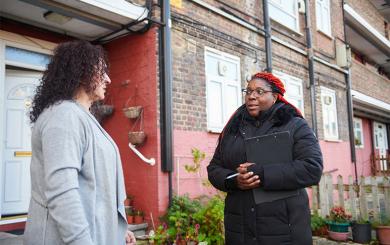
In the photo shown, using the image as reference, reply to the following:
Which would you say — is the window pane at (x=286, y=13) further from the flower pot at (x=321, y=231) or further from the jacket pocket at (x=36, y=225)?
the jacket pocket at (x=36, y=225)

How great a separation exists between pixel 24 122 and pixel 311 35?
26.8 feet

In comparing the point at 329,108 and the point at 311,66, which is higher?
the point at 311,66

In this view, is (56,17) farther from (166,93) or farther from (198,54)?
(198,54)

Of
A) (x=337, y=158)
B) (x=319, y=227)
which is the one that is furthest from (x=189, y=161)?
(x=337, y=158)

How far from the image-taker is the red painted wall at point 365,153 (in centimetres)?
A: 1670

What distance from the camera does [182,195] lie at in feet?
18.9

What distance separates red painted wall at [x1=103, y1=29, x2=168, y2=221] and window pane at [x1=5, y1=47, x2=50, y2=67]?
45.7 inches

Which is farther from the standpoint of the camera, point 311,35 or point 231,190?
point 311,35

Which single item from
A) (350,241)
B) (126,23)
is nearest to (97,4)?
(126,23)

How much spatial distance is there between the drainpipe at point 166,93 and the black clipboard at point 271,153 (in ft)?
10.0

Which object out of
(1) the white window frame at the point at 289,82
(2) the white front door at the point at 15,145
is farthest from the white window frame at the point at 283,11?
(2) the white front door at the point at 15,145

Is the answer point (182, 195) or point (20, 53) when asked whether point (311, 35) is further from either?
point (20, 53)

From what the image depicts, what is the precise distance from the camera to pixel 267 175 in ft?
7.72

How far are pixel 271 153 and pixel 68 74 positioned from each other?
1.41 m
